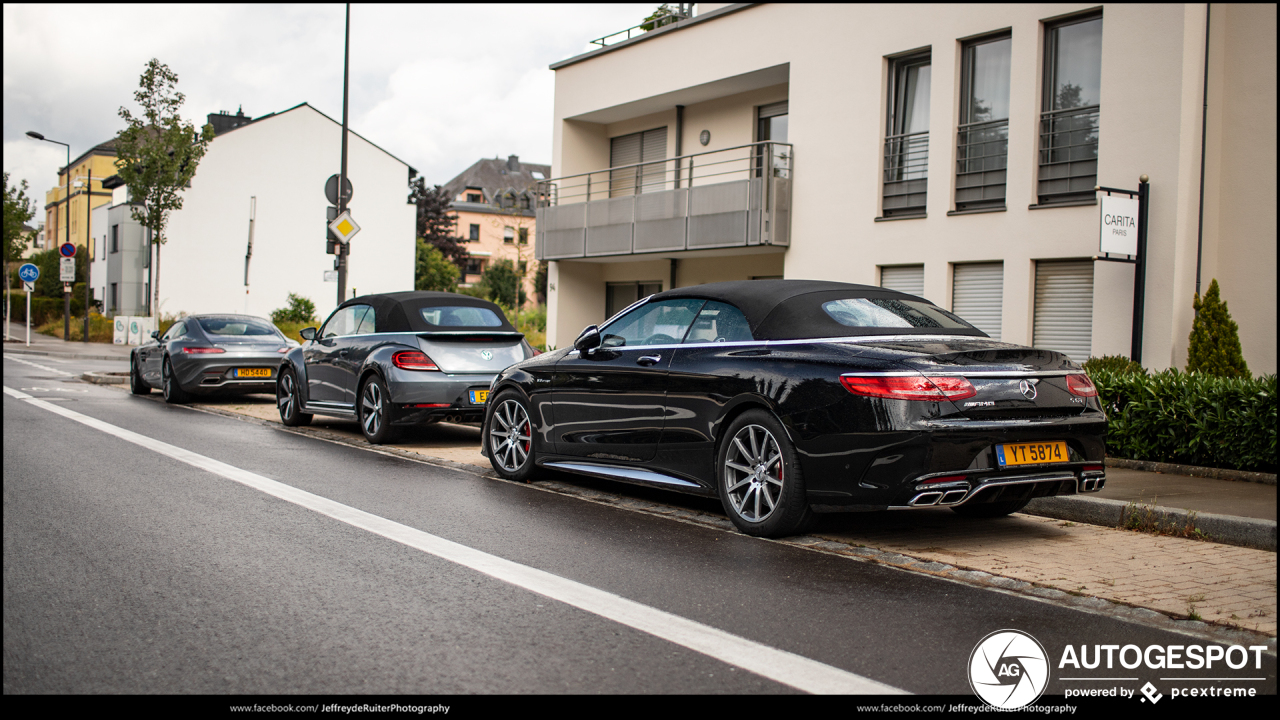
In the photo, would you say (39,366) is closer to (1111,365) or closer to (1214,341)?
(1111,365)

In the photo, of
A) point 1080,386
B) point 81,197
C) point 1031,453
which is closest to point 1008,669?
point 1031,453

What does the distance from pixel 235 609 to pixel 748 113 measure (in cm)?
1724

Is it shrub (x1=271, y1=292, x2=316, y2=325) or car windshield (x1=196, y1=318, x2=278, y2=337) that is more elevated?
shrub (x1=271, y1=292, x2=316, y2=325)

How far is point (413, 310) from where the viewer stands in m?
11.3

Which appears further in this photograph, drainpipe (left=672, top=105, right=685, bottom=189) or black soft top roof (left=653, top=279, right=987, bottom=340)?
drainpipe (left=672, top=105, right=685, bottom=189)

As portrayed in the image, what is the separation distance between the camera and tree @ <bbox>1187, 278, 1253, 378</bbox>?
11758 millimetres

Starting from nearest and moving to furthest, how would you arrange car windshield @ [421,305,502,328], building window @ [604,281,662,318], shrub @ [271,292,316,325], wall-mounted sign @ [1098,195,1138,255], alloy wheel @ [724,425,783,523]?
alloy wheel @ [724,425,783,523] → car windshield @ [421,305,502,328] → wall-mounted sign @ [1098,195,1138,255] → building window @ [604,281,662,318] → shrub @ [271,292,316,325]

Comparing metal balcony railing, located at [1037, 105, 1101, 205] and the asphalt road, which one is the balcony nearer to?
metal balcony railing, located at [1037, 105, 1101, 205]

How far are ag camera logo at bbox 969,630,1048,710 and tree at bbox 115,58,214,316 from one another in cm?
3186

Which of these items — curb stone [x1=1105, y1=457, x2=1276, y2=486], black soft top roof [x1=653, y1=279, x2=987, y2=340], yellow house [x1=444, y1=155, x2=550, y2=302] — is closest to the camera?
black soft top roof [x1=653, y1=279, x2=987, y2=340]

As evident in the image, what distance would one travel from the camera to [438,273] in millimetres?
82688

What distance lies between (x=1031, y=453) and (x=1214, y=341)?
7388 mm

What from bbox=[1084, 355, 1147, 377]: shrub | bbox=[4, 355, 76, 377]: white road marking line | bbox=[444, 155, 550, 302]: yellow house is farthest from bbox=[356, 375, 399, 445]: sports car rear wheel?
bbox=[444, 155, 550, 302]: yellow house

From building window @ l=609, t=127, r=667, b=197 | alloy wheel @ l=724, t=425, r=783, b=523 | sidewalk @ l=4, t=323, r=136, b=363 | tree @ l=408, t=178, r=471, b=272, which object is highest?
tree @ l=408, t=178, r=471, b=272
